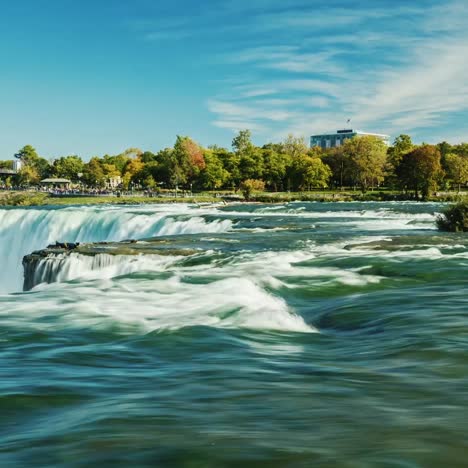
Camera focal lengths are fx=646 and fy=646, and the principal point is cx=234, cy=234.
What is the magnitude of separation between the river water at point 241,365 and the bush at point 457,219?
10.4 meters

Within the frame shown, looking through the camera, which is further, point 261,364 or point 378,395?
point 261,364

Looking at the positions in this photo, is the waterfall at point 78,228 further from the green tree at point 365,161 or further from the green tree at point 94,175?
the green tree at point 94,175

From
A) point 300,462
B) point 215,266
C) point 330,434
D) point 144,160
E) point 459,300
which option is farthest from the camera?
point 144,160

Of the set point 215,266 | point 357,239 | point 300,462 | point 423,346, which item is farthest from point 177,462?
point 357,239

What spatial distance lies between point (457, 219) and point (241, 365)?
2129 cm

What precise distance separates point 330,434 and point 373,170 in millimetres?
99589

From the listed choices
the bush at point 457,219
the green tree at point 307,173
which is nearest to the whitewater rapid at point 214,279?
the bush at point 457,219

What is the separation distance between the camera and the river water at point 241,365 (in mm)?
4977

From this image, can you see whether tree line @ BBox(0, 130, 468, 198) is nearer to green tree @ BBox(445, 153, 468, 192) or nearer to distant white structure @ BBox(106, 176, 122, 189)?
green tree @ BBox(445, 153, 468, 192)

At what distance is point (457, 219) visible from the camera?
26734 millimetres

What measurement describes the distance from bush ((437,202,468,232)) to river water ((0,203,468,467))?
10376mm

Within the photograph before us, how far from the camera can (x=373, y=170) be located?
102 meters

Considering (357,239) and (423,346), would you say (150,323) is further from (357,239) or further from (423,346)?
(357,239)

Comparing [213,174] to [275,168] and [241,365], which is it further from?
[241,365]
